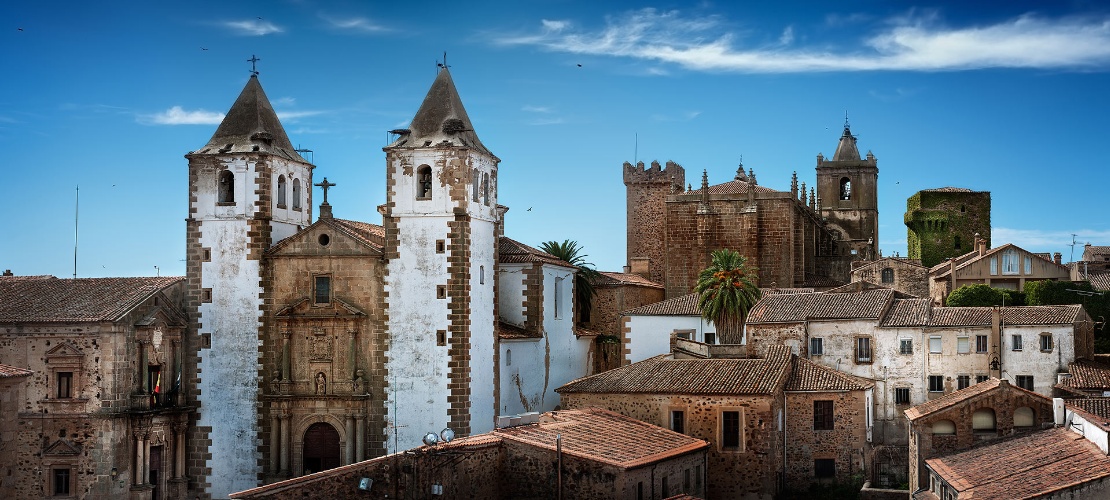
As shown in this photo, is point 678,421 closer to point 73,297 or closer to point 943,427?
point 943,427

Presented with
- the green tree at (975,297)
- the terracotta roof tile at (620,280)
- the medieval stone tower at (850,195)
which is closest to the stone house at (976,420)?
the green tree at (975,297)

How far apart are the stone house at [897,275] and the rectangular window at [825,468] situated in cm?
2408

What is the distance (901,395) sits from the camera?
55.6m

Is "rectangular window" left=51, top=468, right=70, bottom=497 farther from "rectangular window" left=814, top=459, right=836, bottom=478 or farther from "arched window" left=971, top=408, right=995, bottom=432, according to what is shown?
"arched window" left=971, top=408, right=995, bottom=432

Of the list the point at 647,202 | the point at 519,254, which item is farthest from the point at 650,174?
the point at 519,254

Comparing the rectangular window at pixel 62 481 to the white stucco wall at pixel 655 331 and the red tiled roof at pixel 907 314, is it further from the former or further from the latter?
the red tiled roof at pixel 907 314

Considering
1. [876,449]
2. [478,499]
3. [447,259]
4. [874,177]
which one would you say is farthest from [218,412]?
[874,177]

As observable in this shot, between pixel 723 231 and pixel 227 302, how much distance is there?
28621mm

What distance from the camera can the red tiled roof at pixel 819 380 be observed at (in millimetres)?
50156

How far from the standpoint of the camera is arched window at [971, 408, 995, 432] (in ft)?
147

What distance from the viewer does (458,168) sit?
5172 cm

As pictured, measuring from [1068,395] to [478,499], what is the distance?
23.0 m

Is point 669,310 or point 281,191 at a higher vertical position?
point 281,191

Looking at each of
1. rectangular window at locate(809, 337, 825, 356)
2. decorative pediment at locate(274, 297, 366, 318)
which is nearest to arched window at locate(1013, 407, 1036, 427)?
rectangular window at locate(809, 337, 825, 356)
